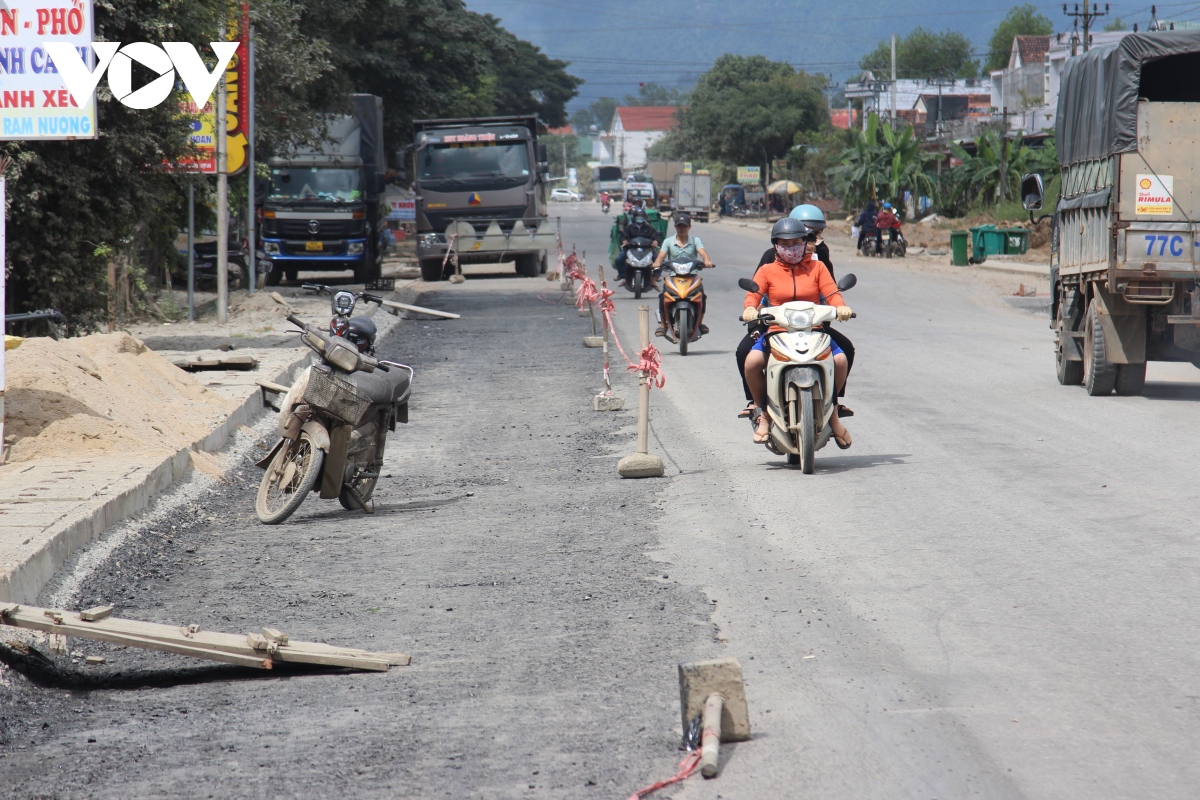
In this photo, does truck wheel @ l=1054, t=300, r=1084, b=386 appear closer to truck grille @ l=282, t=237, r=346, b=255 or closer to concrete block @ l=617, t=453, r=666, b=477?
concrete block @ l=617, t=453, r=666, b=477

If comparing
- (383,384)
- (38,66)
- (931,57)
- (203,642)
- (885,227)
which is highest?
(931,57)

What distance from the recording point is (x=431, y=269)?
32250 mm

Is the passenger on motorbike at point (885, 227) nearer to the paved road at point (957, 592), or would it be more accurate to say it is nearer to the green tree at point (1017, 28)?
the paved road at point (957, 592)

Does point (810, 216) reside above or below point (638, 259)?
above

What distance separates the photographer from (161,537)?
25.5ft

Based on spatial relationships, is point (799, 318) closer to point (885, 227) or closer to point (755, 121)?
point (885, 227)

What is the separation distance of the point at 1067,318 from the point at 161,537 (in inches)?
379

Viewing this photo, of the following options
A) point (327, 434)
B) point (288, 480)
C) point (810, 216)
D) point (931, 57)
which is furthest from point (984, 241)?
point (931, 57)

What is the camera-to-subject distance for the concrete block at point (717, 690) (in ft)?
13.3

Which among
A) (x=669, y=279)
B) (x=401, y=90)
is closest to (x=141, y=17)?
(x=669, y=279)

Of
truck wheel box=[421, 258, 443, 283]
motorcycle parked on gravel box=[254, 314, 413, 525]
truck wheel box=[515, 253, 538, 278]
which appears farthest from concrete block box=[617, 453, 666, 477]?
truck wheel box=[515, 253, 538, 278]

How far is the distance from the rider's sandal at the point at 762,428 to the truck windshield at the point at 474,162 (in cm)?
2222

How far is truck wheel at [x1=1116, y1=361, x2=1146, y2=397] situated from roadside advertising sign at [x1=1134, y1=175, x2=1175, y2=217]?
57.7 inches

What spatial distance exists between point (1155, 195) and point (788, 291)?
4836 millimetres
